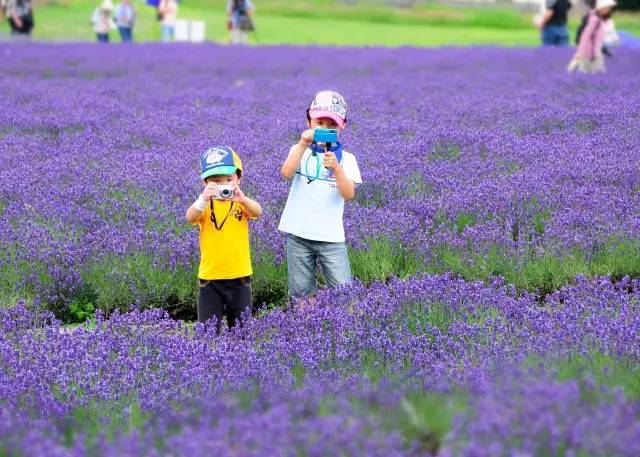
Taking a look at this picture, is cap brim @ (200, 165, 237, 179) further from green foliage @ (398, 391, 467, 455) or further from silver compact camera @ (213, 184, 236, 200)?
green foliage @ (398, 391, 467, 455)

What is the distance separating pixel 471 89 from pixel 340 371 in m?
8.95

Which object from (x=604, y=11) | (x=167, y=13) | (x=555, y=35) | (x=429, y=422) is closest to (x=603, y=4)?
(x=604, y=11)

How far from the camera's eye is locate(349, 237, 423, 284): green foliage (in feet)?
16.4

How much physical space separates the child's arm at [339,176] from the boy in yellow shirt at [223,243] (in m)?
0.40

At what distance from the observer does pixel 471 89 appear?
11734 millimetres

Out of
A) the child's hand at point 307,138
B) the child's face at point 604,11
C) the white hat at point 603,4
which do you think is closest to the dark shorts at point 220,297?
the child's hand at point 307,138

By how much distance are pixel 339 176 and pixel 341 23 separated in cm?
3768

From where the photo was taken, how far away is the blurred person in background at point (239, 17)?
22.9m

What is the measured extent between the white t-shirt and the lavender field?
1.09 ft

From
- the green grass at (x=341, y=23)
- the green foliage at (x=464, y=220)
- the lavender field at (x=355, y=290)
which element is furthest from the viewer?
the green grass at (x=341, y=23)

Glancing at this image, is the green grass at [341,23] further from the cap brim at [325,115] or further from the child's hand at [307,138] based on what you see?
the child's hand at [307,138]

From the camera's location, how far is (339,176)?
4633 mm

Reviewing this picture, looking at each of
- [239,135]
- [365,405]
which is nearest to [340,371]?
[365,405]

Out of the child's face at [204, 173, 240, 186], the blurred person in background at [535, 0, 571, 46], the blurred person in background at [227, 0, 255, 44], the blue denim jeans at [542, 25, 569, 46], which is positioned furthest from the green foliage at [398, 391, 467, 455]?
the blurred person in background at [227, 0, 255, 44]
